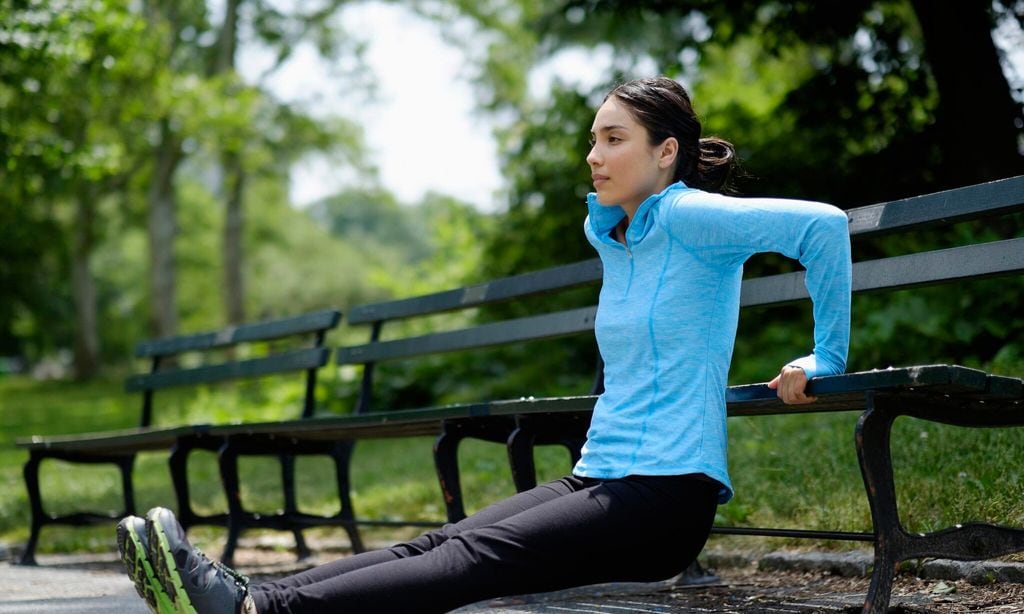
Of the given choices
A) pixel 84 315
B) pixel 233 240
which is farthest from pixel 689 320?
pixel 84 315

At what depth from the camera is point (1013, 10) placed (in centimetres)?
895

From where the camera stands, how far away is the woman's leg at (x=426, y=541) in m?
2.64

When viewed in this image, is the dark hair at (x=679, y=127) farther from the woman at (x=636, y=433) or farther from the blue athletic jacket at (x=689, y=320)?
the blue athletic jacket at (x=689, y=320)

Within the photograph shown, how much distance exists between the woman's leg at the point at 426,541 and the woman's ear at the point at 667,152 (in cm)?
77

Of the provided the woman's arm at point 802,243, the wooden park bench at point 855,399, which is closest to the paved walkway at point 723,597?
the wooden park bench at point 855,399

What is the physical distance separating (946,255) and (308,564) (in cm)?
365

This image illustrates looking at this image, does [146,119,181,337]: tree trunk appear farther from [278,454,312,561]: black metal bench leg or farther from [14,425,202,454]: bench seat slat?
[278,454,312,561]: black metal bench leg

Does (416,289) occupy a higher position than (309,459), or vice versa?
(416,289)

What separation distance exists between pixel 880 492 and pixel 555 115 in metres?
10.2

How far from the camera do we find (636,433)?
2791mm

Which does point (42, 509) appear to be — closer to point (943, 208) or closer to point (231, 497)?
point (231, 497)

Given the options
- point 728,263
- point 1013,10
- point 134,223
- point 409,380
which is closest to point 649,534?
point 728,263

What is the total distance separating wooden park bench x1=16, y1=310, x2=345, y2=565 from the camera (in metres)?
6.00

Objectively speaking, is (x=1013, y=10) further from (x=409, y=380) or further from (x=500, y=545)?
(x=500, y=545)
